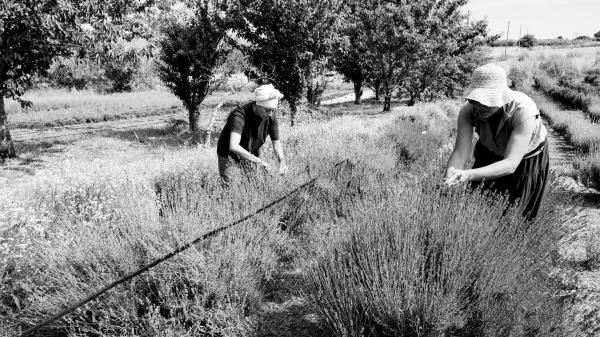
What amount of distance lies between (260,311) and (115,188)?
8.13ft

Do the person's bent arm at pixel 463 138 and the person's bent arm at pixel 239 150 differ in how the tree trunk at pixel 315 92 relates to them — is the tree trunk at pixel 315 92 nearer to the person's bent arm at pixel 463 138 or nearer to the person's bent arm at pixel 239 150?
the person's bent arm at pixel 239 150

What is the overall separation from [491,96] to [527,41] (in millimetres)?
85206

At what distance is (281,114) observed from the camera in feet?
48.9

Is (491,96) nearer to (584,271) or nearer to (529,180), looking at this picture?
(529,180)

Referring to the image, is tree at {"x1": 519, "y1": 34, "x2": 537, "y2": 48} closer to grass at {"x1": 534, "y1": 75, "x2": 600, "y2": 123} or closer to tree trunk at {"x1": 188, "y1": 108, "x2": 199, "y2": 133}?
grass at {"x1": 534, "y1": 75, "x2": 600, "y2": 123}

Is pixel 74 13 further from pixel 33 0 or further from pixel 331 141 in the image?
pixel 331 141

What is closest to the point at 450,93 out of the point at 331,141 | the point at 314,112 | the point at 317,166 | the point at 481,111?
the point at 314,112

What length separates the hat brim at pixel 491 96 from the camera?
240cm

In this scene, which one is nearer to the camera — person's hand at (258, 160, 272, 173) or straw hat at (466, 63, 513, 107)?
straw hat at (466, 63, 513, 107)

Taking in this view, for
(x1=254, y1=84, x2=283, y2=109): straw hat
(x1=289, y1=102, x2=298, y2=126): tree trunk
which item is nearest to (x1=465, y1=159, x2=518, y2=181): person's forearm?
(x1=254, y1=84, x2=283, y2=109): straw hat

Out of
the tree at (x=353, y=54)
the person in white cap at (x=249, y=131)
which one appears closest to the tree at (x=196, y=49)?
the tree at (x=353, y=54)

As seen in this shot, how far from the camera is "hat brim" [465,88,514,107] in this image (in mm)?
2396

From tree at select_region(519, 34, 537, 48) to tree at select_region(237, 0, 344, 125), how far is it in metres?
73.4

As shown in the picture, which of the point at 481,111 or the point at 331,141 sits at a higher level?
the point at 481,111
